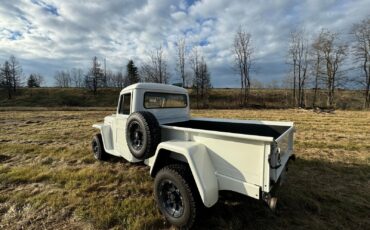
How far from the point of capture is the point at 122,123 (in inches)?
172

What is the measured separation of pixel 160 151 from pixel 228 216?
140 centimetres

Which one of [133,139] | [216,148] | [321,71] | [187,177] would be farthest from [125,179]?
[321,71]

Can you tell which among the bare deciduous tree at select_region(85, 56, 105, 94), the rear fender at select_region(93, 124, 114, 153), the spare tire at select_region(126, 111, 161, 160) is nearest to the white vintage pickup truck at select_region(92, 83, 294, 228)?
the spare tire at select_region(126, 111, 161, 160)

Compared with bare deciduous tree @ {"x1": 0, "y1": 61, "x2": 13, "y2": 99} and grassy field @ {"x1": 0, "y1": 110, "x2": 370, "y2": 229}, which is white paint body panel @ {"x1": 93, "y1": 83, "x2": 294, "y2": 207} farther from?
bare deciduous tree @ {"x1": 0, "y1": 61, "x2": 13, "y2": 99}

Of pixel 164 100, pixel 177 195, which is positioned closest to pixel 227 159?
pixel 177 195

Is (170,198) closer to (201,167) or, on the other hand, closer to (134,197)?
(201,167)

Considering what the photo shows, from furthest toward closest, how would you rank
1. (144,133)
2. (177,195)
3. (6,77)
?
(6,77) → (144,133) → (177,195)

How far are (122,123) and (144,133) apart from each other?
1.15m

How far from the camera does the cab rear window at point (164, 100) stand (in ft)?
14.2

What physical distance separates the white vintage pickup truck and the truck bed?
0.07ft

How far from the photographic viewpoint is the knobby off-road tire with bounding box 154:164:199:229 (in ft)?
8.71

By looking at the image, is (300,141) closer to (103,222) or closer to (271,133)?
(271,133)

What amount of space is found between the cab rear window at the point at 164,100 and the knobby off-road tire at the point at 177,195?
177 centimetres

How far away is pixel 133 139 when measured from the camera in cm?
383
